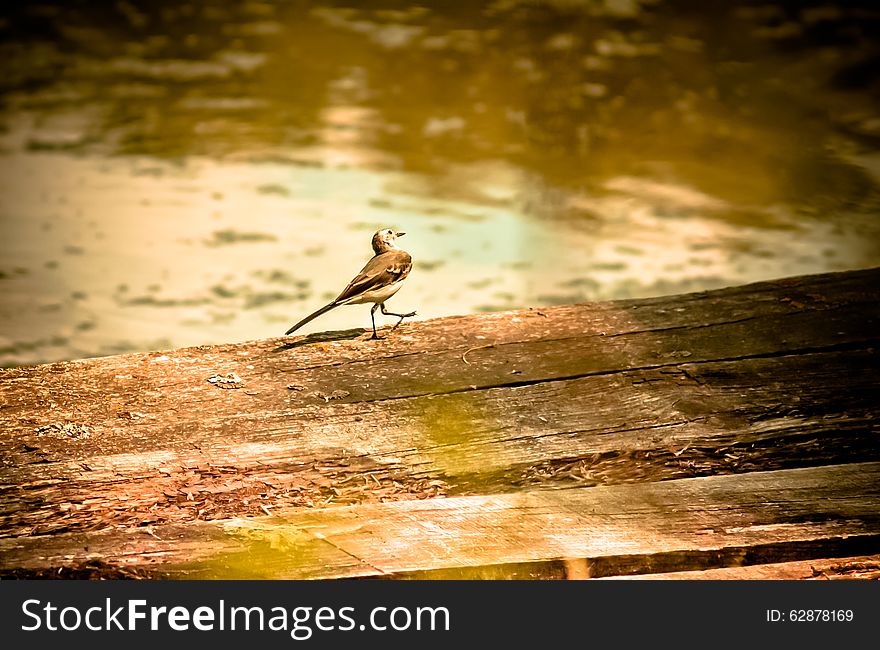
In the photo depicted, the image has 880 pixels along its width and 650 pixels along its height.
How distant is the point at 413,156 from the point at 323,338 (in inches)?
164

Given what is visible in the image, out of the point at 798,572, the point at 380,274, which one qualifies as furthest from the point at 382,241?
the point at 798,572

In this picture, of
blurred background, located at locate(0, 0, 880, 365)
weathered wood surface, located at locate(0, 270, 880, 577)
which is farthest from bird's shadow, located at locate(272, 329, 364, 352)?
blurred background, located at locate(0, 0, 880, 365)

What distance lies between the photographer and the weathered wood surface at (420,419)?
1.65m

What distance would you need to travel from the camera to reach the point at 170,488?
167 cm

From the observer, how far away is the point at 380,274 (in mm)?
2588

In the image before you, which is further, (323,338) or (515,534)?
(323,338)

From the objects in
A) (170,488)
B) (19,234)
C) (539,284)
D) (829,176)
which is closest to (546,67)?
(829,176)

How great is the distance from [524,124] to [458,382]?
4919 mm

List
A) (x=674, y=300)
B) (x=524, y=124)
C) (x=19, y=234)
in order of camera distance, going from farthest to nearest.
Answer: (x=524, y=124) < (x=19, y=234) < (x=674, y=300)

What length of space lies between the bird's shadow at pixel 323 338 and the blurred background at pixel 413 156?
6.78 feet

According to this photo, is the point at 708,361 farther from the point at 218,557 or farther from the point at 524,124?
the point at 524,124

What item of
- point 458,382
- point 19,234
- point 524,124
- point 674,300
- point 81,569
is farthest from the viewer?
point 524,124

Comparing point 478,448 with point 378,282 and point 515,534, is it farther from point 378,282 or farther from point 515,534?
point 378,282

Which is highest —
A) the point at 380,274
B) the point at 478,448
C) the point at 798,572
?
the point at 380,274
